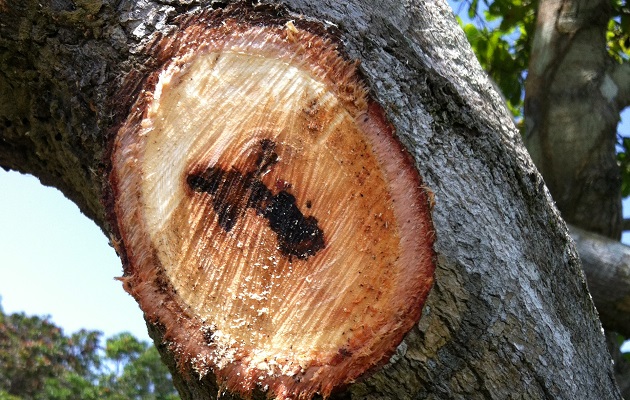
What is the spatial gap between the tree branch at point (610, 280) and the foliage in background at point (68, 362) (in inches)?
215

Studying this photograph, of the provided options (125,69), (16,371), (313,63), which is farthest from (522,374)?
(16,371)

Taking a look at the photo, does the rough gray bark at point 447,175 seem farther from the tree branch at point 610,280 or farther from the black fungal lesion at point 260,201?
the tree branch at point 610,280

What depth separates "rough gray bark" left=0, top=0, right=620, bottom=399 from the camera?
3.57 feet

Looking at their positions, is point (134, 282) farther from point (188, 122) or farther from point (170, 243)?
point (188, 122)

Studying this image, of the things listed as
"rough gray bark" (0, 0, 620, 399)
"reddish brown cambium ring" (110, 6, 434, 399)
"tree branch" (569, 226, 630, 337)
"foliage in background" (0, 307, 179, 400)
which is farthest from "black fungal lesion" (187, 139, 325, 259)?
"foliage in background" (0, 307, 179, 400)

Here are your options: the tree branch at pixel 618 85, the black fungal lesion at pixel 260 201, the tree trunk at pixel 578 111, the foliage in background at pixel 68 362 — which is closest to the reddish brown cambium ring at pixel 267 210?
the black fungal lesion at pixel 260 201

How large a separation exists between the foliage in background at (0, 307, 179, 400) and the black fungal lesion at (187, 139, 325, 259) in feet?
20.9

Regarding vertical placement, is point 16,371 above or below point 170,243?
above

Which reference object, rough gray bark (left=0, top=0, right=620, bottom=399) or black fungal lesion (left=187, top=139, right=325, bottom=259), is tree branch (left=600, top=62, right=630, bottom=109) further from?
black fungal lesion (left=187, top=139, right=325, bottom=259)

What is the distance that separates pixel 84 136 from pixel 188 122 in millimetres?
328

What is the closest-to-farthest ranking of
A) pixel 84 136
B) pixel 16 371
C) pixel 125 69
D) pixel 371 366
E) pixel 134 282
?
1. pixel 371 366
2. pixel 134 282
3. pixel 125 69
4. pixel 84 136
5. pixel 16 371

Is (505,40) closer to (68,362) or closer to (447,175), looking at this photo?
(447,175)

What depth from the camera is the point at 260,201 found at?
1097mm

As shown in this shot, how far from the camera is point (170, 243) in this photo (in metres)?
1.10
